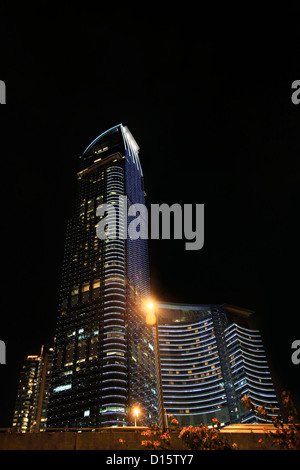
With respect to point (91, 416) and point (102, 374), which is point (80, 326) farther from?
point (91, 416)

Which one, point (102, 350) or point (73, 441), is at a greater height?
point (102, 350)

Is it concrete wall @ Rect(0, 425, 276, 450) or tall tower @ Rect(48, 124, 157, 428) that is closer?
concrete wall @ Rect(0, 425, 276, 450)

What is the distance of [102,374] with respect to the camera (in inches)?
6358

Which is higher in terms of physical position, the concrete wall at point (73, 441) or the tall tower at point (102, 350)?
Answer: the tall tower at point (102, 350)

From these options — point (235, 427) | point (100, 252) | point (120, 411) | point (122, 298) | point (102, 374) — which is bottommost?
point (235, 427)

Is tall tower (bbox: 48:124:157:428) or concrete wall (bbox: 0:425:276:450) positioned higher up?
tall tower (bbox: 48:124:157:428)

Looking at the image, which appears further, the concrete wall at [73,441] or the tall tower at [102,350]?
the tall tower at [102,350]
